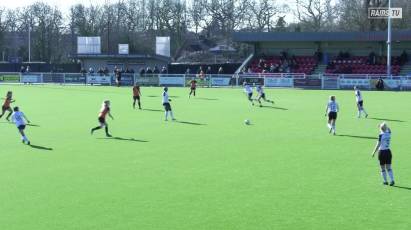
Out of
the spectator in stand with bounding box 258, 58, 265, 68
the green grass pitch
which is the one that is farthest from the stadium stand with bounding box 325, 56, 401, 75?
the green grass pitch

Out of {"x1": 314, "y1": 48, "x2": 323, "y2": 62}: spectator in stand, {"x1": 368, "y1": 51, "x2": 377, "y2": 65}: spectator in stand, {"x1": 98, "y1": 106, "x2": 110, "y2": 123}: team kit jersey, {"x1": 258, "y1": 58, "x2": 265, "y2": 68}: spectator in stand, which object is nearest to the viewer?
{"x1": 98, "y1": 106, "x2": 110, "y2": 123}: team kit jersey

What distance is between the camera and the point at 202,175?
1655cm

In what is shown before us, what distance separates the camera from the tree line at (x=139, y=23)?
4028 inches

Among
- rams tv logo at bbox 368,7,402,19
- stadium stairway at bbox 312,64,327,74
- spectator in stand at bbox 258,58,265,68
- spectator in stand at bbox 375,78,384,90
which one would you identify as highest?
rams tv logo at bbox 368,7,402,19

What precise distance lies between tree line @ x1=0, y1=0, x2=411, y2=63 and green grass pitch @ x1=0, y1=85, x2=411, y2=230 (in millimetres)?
72216

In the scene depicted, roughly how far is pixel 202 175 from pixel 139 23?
96043 mm

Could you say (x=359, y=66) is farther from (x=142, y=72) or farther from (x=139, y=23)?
(x=139, y=23)

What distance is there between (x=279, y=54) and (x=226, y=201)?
188 ft

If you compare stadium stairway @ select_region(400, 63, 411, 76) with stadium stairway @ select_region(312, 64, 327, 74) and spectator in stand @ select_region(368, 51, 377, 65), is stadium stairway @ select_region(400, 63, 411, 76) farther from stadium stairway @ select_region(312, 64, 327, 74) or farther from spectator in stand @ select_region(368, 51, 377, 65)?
stadium stairway @ select_region(312, 64, 327, 74)

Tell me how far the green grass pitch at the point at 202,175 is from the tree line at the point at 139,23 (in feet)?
237

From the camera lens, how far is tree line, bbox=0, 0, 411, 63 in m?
102

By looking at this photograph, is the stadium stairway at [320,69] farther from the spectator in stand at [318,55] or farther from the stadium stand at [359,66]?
the spectator in stand at [318,55]

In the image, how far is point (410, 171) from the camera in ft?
55.9

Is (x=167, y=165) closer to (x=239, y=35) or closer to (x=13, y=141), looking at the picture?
(x=13, y=141)
